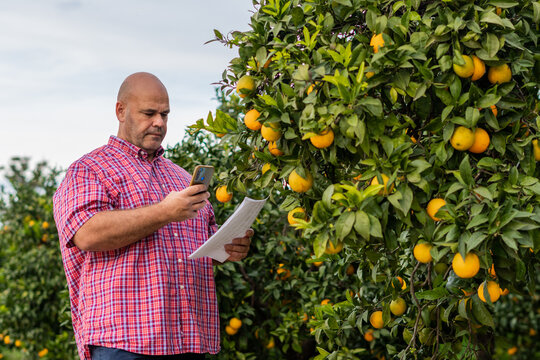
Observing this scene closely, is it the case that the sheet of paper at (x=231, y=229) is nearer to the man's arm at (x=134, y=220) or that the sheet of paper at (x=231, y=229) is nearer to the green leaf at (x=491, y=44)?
the man's arm at (x=134, y=220)

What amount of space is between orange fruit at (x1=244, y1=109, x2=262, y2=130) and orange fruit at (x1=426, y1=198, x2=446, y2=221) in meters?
0.59

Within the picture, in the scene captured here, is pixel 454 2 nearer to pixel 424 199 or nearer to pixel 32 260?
pixel 424 199

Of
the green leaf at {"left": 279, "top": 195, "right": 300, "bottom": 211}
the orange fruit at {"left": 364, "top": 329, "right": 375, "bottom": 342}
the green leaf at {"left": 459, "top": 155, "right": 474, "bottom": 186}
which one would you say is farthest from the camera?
the orange fruit at {"left": 364, "top": 329, "right": 375, "bottom": 342}

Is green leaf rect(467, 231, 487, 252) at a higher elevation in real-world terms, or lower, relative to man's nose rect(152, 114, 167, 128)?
lower

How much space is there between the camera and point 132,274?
2.22 meters

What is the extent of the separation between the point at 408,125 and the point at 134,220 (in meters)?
1.01

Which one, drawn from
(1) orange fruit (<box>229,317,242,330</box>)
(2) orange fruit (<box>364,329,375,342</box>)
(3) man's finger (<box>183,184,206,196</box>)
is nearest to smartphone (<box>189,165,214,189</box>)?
(3) man's finger (<box>183,184,206,196</box>)

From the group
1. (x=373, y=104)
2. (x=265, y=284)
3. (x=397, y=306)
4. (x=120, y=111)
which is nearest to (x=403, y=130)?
(x=373, y=104)

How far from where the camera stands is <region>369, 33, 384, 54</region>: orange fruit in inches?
67.5

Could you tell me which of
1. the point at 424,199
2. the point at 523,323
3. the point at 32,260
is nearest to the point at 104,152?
the point at 424,199

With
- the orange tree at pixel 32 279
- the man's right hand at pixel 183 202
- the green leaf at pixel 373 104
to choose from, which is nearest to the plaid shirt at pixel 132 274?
the man's right hand at pixel 183 202

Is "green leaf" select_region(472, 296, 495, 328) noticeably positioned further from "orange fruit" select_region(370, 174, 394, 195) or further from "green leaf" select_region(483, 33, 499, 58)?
"green leaf" select_region(483, 33, 499, 58)

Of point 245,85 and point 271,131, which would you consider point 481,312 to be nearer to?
point 271,131

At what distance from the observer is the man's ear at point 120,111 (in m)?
2.52
